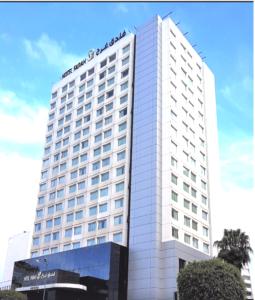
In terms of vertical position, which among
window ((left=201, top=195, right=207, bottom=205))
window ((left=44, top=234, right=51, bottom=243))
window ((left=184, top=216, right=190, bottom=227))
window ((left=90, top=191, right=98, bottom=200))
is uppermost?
window ((left=201, top=195, right=207, bottom=205))

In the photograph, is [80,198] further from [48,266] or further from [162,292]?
[162,292]

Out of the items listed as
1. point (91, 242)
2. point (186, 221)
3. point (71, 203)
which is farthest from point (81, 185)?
point (186, 221)

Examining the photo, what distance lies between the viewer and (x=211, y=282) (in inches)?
1897

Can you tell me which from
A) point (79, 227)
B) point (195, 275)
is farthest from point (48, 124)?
point (195, 275)

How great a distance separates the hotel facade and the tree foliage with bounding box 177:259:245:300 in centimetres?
1040

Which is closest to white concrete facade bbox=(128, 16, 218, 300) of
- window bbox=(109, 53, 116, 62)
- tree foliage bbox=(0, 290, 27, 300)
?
window bbox=(109, 53, 116, 62)

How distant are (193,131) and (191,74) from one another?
12.9m

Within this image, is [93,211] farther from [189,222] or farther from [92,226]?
[189,222]

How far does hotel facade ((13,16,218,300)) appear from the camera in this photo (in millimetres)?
64188

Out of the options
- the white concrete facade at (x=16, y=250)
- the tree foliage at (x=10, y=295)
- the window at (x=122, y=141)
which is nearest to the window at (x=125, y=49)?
the window at (x=122, y=141)

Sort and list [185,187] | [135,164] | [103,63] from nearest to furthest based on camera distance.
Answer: [135,164] < [185,187] < [103,63]

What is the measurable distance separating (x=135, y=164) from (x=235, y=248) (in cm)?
2023

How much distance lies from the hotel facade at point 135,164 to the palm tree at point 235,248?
13.0 ft

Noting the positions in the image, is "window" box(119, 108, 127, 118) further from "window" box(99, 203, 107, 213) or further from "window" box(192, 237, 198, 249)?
"window" box(192, 237, 198, 249)
